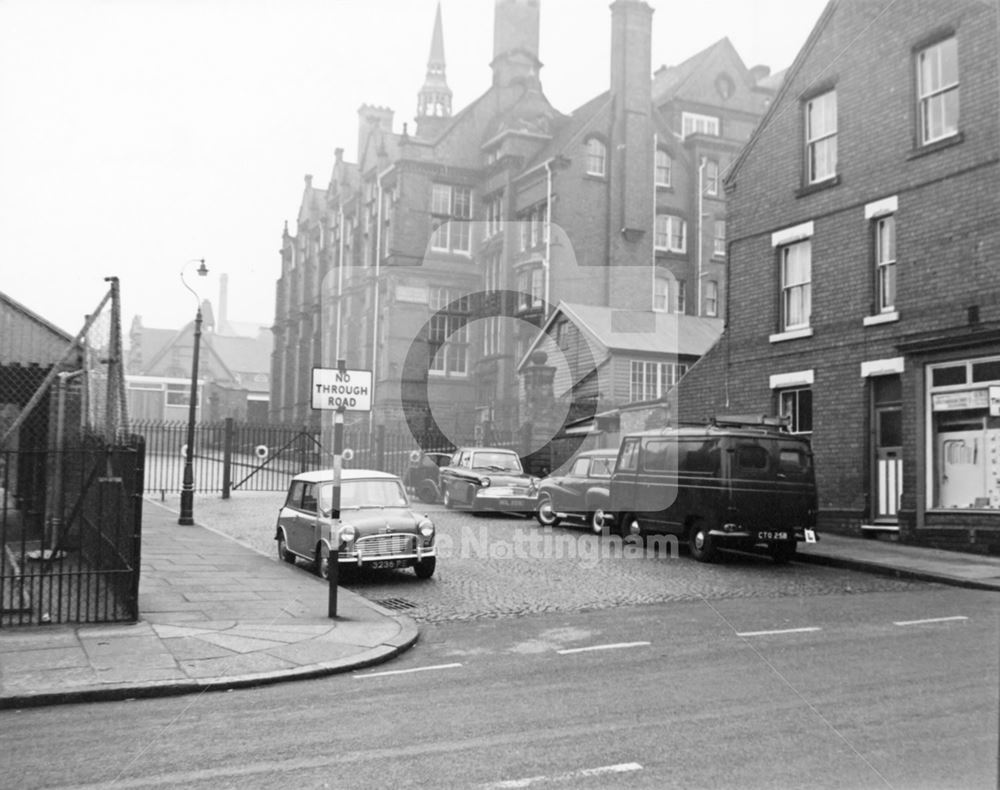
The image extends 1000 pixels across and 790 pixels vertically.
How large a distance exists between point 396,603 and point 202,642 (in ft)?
10.8

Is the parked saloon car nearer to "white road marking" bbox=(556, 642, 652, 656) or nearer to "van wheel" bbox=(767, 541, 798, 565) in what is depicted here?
"white road marking" bbox=(556, 642, 652, 656)

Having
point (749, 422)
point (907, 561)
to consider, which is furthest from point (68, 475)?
point (907, 561)

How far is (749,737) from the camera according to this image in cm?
569

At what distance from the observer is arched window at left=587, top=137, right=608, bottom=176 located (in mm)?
42031

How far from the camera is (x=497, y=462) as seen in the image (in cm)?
2375

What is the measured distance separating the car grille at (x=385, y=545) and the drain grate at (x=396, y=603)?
3.67 feet

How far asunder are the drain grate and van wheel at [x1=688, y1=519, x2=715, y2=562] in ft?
18.6

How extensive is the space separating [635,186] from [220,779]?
127 feet

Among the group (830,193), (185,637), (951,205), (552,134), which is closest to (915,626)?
(185,637)

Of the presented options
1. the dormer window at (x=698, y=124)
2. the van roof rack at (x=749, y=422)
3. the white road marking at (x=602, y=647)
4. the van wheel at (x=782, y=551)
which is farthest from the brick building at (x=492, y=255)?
the dormer window at (x=698, y=124)

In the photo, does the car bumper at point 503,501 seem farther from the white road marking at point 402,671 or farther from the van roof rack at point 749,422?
the white road marking at point 402,671

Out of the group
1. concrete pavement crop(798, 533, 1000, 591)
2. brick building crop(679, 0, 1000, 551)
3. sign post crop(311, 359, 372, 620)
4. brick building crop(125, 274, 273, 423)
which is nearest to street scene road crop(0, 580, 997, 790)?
sign post crop(311, 359, 372, 620)

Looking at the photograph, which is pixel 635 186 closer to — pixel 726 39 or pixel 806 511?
pixel 806 511

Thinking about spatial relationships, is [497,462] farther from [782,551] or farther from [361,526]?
[361,526]
